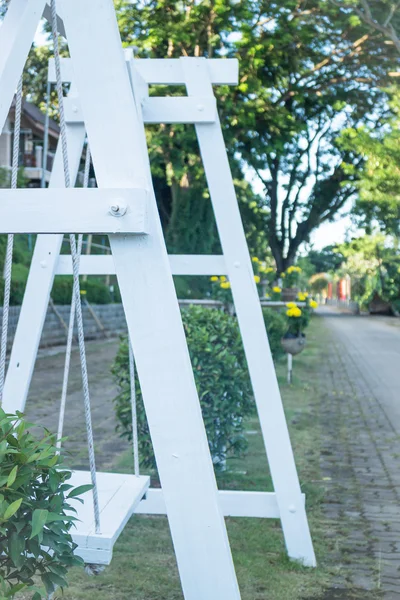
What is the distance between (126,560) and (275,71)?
1904cm

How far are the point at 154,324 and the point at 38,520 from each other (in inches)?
24.2

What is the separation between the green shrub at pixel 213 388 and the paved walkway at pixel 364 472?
84 cm

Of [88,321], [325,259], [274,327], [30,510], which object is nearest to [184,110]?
[30,510]

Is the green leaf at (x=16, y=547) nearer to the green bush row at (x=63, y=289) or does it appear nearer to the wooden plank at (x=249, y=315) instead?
the wooden plank at (x=249, y=315)

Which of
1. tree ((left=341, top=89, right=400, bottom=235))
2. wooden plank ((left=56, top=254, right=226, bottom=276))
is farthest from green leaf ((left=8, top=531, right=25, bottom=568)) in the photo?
tree ((left=341, top=89, right=400, bottom=235))

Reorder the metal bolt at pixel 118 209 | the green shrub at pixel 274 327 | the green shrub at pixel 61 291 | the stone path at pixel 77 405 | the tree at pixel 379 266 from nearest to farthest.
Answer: the metal bolt at pixel 118 209
the stone path at pixel 77 405
the green shrub at pixel 274 327
the green shrub at pixel 61 291
the tree at pixel 379 266

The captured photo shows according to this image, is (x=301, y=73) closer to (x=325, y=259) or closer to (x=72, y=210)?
(x=72, y=210)

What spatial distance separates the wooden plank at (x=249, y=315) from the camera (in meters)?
4.22

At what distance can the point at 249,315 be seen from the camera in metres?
4.25

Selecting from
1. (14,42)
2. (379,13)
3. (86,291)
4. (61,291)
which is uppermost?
(379,13)

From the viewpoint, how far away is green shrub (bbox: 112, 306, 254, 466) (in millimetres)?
5586

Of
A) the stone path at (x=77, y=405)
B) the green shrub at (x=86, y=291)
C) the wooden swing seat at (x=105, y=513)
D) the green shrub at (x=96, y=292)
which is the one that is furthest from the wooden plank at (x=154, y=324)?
the green shrub at (x=96, y=292)

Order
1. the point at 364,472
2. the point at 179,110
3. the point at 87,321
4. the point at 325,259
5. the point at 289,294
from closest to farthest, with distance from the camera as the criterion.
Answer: the point at 179,110 < the point at 364,472 < the point at 289,294 < the point at 87,321 < the point at 325,259

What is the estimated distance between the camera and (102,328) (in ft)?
74.3
